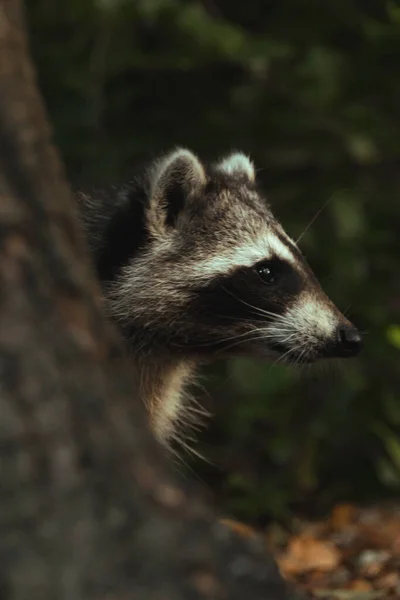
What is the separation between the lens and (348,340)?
5.26m

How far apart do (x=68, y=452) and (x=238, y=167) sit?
4059 millimetres

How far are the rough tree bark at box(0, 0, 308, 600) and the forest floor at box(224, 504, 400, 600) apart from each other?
2.70m

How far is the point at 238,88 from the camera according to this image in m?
8.00

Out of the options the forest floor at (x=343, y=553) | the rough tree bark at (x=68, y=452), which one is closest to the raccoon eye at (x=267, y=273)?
the forest floor at (x=343, y=553)

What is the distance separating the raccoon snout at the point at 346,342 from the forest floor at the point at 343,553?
40.3 inches

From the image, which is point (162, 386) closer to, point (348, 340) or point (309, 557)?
point (348, 340)

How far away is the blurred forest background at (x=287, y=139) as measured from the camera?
7.46 metres

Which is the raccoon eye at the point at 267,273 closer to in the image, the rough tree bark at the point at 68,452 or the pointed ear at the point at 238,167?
the pointed ear at the point at 238,167

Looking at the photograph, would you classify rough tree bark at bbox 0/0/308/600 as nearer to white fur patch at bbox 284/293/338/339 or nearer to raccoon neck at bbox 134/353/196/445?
white fur patch at bbox 284/293/338/339

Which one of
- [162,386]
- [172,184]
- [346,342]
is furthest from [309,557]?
[172,184]

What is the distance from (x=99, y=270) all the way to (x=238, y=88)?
2858mm

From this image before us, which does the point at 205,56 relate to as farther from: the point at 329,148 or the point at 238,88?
the point at 329,148

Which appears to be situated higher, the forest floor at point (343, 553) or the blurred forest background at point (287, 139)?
the blurred forest background at point (287, 139)

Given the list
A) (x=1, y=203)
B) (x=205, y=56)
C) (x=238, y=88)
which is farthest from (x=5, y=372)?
(x=238, y=88)
